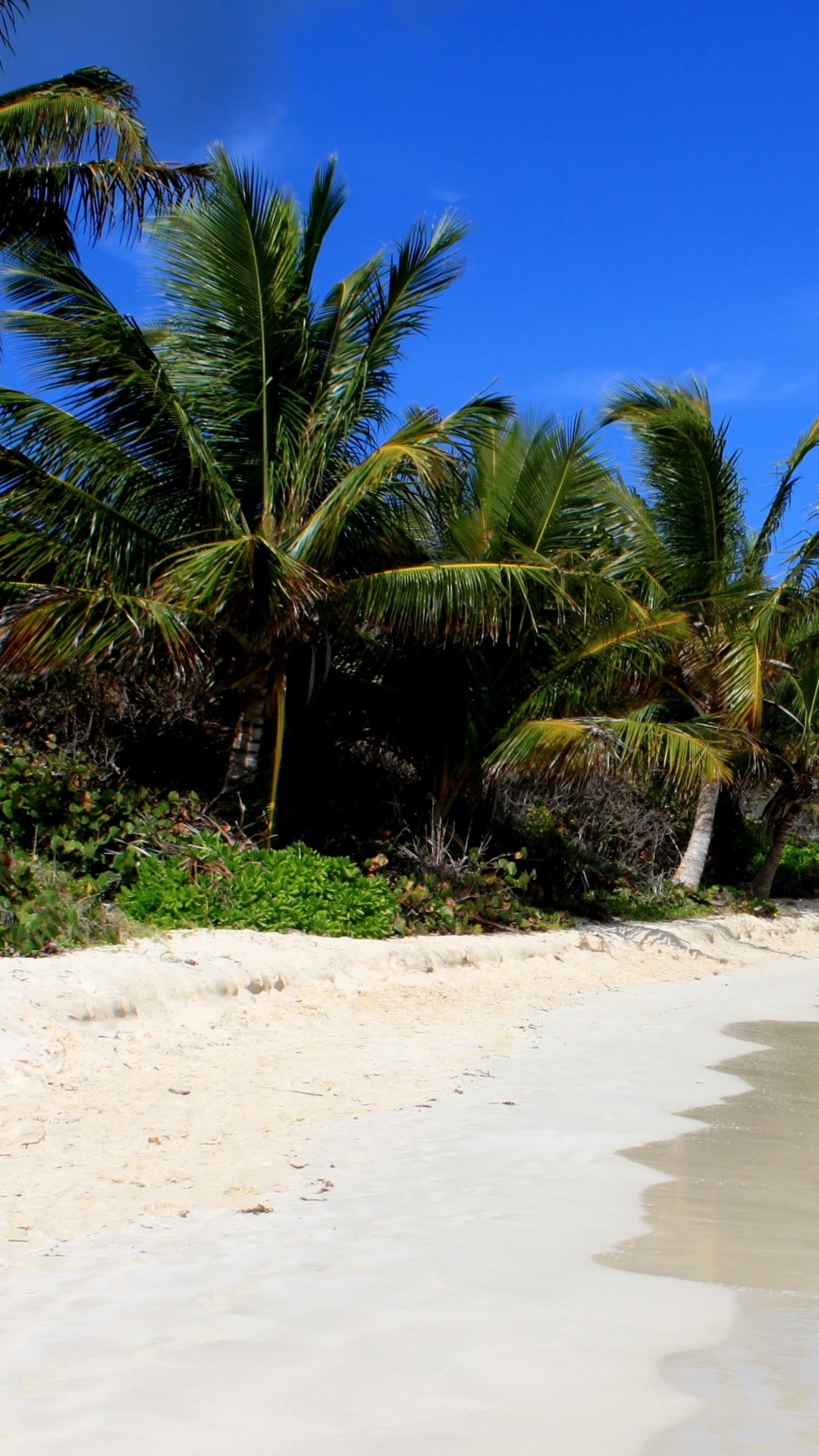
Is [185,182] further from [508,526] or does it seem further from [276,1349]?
[276,1349]

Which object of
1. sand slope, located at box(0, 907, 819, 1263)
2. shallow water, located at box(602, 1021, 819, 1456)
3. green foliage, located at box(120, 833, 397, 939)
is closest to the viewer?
shallow water, located at box(602, 1021, 819, 1456)

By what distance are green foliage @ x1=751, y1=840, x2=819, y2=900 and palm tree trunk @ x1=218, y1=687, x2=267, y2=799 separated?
525 inches

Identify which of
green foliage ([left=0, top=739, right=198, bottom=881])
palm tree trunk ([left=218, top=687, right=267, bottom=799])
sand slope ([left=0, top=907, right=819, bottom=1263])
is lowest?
sand slope ([left=0, top=907, right=819, bottom=1263])

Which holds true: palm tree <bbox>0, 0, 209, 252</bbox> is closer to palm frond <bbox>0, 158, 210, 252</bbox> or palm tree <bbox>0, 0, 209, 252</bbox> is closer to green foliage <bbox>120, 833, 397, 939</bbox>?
palm frond <bbox>0, 158, 210, 252</bbox>

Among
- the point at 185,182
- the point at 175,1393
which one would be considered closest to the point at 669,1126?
the point at 175,1393

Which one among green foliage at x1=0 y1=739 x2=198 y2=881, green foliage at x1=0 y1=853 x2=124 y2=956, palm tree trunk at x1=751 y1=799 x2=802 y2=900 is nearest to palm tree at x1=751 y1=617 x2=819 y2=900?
palm tree trunk at x1=751 y1=799 x2=802 y2=900

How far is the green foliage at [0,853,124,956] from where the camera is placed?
708 cm

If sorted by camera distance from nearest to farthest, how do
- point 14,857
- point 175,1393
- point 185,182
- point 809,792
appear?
point 175,1393 → point 14,857 → point 185,182 → point 809,792

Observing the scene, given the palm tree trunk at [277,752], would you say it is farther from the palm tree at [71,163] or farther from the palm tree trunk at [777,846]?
the palm tree trunk at [777,846]

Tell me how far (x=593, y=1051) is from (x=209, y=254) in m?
7.44

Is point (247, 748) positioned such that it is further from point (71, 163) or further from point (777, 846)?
point (777, 846)

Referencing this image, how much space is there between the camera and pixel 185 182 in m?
11.6

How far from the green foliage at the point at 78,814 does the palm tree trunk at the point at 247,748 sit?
0.42 meters

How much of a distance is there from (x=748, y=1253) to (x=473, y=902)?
7602 millimetres
